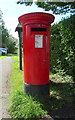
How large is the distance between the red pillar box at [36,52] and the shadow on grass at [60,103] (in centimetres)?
32

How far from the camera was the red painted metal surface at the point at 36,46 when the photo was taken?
3.62m

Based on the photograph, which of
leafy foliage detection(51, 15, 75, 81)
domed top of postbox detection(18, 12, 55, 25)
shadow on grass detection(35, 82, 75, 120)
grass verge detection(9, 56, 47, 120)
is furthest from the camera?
leafy foliage detection(51, 15, 75, 81)

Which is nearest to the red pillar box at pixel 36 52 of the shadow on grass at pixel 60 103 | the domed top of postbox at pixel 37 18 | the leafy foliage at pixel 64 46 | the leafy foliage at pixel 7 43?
the domed top of postbox at pixel 37 18

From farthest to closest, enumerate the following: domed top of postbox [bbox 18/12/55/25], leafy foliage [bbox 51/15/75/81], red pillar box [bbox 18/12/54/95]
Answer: leafy foliage [bbox 51/15/75/81]
red pillar box [bbox 18/12/54/95]
domed top of postbox [bbox 18/12/55/25]

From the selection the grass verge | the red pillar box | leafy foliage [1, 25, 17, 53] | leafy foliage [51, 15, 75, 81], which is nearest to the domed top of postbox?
the red pillar box

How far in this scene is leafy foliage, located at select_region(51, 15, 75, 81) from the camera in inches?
192

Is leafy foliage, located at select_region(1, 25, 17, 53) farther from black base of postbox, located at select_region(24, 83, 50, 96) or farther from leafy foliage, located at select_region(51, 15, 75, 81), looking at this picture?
black base of postbox, located at select_region(24, 83, 50, 96)

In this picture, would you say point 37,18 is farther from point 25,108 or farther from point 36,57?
point 25,108

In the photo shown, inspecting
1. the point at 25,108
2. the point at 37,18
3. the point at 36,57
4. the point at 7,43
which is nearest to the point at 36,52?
the point at 36,57

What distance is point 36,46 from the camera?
3.71 meters

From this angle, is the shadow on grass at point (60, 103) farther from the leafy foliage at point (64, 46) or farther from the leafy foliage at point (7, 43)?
the leafy foliage at point (7, 43)

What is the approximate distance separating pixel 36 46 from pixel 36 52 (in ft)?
0.51

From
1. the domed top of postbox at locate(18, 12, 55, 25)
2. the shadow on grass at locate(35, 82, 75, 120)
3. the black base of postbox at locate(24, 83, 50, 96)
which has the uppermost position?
the domed top of postbox at locate(18, 12, 55, 25)

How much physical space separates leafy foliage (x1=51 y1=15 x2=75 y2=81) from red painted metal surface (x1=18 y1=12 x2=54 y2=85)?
1.34 meters
